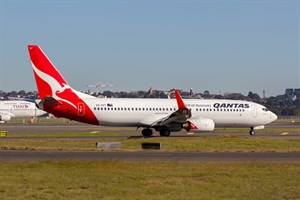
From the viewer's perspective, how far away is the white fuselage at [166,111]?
5469 centimetres

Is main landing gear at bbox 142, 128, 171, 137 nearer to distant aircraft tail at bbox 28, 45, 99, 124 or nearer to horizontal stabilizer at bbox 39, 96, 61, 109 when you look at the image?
distant aircraft tail at bbox 28, 45, 99, 124

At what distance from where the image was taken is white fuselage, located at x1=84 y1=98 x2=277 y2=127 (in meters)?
54.7

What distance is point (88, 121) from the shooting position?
5422 cm

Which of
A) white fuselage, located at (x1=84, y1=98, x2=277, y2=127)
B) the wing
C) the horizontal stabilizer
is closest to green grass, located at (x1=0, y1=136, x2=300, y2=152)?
the wing

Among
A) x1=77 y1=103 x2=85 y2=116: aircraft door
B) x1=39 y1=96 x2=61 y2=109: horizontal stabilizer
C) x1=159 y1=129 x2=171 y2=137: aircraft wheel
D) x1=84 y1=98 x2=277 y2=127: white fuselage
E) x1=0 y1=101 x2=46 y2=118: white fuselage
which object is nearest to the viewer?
x1=39 y1=96 x2=61 y2=109: horizontal stabilizer

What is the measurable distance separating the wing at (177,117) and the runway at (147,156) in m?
18.1

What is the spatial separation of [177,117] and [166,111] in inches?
127

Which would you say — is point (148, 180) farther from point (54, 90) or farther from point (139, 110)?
point (139, 110)

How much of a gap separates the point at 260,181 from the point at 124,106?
34340mm

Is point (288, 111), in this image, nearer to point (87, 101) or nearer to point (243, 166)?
point (87, 101)

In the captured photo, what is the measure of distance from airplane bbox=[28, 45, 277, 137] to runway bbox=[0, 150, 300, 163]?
18096 mm

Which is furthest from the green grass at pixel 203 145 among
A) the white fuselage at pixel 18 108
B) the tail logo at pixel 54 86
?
the white fuselage at pixel 18 108

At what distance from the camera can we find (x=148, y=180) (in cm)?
2150

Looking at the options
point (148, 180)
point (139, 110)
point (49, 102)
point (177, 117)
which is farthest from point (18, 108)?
point (148, 180)
